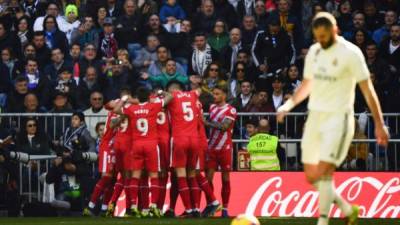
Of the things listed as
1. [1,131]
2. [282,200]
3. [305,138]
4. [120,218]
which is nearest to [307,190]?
[282,200]

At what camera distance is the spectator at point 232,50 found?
26.3 m

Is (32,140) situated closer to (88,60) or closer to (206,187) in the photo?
(88,60)

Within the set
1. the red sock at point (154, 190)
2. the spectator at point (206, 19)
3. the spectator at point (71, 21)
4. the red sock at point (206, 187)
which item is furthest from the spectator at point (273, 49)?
the red sock at point (154, 190)

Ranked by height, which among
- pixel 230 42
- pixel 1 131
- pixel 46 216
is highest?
pixel 230 42

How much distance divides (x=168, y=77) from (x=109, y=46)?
2.28 meters

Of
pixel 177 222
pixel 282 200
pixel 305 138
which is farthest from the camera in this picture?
pixel 282 200

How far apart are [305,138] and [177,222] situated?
6.05 meters

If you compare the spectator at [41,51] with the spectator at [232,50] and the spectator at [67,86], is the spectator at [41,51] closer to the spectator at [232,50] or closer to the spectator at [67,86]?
the spectator at [67,86]

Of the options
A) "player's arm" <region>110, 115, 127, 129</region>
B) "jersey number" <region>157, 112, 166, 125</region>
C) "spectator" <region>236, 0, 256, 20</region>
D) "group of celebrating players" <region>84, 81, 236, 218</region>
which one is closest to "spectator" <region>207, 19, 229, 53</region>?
"spectator" <region>236, 0, 256, 20</region>

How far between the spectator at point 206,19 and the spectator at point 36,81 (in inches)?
138

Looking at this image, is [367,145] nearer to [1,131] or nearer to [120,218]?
[120,218]

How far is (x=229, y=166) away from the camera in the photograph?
22.2 m

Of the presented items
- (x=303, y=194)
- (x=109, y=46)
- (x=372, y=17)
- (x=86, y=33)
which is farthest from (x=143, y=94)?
(x=372, y=17)

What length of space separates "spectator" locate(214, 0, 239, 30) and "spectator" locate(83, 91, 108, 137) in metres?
4.07
